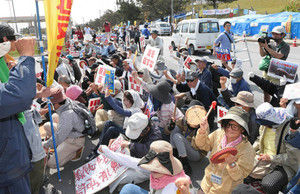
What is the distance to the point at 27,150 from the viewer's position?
6.66 feet

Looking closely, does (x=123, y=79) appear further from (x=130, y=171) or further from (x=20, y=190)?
(x=20, y=190)

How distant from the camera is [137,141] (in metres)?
3.28

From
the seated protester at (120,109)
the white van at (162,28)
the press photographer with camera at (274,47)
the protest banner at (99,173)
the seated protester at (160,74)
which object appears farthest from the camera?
the white van at (162,28)

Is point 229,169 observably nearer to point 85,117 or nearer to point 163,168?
point 163,168

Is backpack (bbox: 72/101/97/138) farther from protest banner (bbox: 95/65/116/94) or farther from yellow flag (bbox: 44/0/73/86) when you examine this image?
yellow flag (bbox: 44/0/73/86)

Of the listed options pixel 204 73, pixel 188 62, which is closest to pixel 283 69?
pixel 204 73

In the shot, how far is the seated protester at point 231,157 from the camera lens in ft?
7.11

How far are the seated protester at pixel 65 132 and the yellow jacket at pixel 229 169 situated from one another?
2.00 meters

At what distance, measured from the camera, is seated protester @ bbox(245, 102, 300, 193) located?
2463 millimetres

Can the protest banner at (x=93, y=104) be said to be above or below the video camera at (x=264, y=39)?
below

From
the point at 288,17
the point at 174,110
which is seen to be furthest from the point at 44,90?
the point at 288,17

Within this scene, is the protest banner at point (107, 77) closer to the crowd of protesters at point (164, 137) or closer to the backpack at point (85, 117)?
the crowd of protesters at point (164, 137)

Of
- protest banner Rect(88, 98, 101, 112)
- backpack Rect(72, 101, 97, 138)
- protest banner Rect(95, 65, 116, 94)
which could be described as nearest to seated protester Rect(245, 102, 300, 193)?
backpack Rect(72, 101, 97, 138)

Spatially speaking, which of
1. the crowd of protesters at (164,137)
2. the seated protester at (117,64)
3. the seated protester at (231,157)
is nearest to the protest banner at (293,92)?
the crowd of protesters at (164,137)
